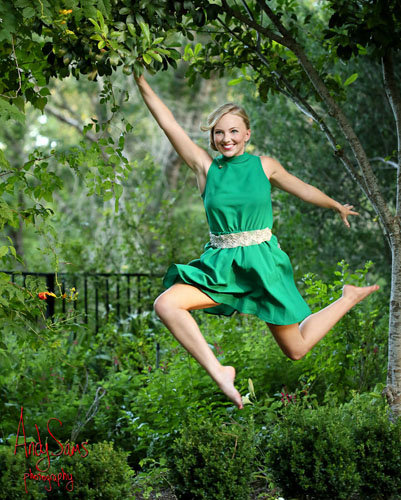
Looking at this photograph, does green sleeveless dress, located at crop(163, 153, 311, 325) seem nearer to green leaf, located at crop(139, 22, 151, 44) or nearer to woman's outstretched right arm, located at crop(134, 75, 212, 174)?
woman's outstretched right arm, located at crop(134, 75, 212, 174)

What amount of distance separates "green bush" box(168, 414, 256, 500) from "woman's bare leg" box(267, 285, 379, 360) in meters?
0.46

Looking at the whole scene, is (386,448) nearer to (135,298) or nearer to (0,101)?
(0,101)

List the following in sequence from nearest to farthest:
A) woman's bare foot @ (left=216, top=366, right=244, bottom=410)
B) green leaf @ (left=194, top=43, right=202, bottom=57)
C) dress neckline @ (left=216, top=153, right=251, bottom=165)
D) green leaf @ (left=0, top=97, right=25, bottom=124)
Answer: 1. green leaf @ (left=0, top=97, right=25, bottom=124)
2. woman's bare foot @ (left=216, top=366, right=244, bottom=410)
3. dress neckline @ (left=216, top=153, right=251, bottom=165)
4. green leaf @ (left=194, top=43, right=202, bottom=57)

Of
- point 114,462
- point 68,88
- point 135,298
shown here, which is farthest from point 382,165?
point 68,88

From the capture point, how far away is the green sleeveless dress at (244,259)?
9.51 ft

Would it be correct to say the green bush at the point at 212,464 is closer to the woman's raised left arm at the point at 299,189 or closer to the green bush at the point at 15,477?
the green bush at the point at 15,477

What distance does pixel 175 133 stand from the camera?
9.92 ft

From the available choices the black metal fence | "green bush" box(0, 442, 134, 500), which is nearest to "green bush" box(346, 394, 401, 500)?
"green bush" box(0, 442, 134, 500)

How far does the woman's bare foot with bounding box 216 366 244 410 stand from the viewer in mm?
2588

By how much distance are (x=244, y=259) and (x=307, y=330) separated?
493 mm

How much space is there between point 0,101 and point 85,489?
1.61 metres

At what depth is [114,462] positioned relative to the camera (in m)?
2.71

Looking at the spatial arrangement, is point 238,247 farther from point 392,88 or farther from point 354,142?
point 392,88

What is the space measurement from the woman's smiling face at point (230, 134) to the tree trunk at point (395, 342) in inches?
47.4
